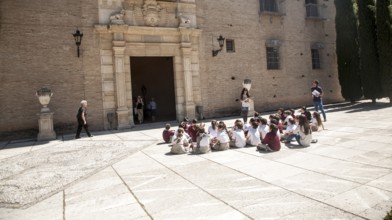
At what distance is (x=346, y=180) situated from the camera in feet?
16.8

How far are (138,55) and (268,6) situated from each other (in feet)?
31.6

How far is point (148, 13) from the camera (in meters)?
14.2

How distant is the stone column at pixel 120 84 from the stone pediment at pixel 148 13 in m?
1.13

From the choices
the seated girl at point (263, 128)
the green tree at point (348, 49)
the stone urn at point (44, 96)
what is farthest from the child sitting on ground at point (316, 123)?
the green tree at point (348, 49)

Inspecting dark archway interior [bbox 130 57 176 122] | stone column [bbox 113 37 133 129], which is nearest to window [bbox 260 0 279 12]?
dark archway interior [bbox 130 57 176 122]

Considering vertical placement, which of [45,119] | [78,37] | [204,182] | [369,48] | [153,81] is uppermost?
[78,37]

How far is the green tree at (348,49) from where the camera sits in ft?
63.6

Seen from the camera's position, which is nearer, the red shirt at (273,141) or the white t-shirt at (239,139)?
the red shirt at (273,141)

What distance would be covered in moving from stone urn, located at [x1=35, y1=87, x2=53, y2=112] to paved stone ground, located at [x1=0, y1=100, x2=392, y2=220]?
287 cm

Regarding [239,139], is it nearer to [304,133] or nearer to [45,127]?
[304,133]

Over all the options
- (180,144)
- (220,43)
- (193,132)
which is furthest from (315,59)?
(180,144)

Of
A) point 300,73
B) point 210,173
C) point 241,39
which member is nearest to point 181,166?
point 210,173

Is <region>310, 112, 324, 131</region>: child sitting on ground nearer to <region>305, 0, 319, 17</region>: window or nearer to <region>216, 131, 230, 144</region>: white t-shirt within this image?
<region>216, 131, 230, 144</region>: white t-shirt

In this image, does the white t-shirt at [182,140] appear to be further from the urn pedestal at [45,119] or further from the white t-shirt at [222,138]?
the urn pedestal at [45,119]
